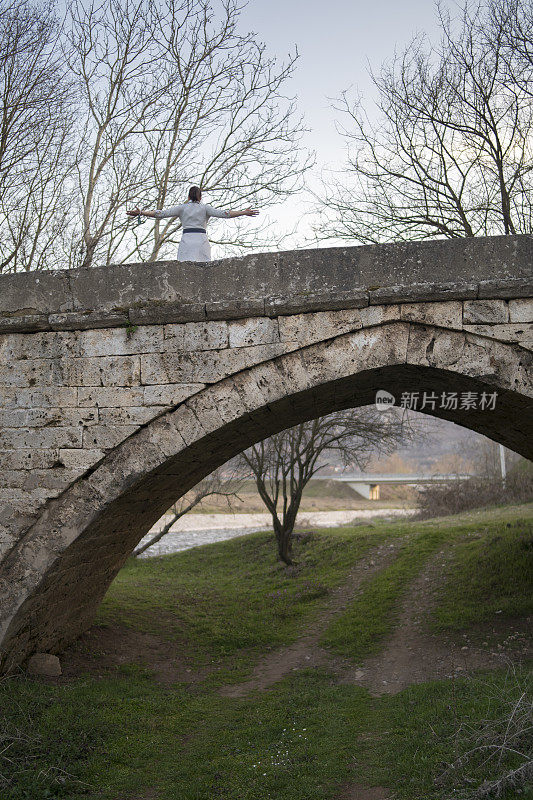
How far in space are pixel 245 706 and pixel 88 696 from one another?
4.39ft

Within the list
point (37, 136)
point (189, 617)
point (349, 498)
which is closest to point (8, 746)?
point (189, 617)

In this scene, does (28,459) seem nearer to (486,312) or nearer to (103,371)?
(103,371)

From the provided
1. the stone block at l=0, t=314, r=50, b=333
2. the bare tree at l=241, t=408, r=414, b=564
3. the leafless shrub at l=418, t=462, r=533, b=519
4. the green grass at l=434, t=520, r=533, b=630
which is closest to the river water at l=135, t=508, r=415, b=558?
the leafless shrub at l=418, t=462, r=533, b=519

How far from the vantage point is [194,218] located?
590 centimetres

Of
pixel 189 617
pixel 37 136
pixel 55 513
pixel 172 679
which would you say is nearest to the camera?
pixel 55 513

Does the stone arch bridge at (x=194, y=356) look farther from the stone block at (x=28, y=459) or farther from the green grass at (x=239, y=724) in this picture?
the green grass at (x=239, y=724)

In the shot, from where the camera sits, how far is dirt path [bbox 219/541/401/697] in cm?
638

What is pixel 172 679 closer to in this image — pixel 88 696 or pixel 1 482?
pixel 88 696

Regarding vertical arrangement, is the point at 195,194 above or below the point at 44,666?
above

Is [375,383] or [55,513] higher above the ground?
[375,383]

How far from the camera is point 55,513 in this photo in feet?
17.4

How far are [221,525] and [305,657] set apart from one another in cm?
1710

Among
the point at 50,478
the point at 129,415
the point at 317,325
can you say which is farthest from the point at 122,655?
the point at 317,325

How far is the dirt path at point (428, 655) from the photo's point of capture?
20.2 feet
